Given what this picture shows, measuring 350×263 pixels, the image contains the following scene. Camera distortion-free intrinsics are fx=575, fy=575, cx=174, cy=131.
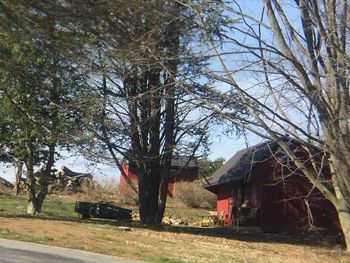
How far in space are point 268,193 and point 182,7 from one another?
16.5m

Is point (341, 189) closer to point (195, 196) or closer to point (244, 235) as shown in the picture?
point (244, 235)

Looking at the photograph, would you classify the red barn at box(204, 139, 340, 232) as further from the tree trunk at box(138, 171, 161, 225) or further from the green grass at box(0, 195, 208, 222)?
the green grass at box(0, 195, 208, 222)

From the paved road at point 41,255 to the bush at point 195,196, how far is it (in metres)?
28.8

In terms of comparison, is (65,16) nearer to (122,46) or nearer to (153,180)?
(122,46)

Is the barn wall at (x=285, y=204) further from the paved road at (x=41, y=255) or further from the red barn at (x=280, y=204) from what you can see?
the paved road at (x=41, y=255)

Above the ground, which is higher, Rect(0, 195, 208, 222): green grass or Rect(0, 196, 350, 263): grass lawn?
Rect(0, 195, 208, 222): green grass

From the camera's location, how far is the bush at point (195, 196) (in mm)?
42594

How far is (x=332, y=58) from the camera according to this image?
49.9 ft

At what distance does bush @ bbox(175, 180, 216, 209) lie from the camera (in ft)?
140

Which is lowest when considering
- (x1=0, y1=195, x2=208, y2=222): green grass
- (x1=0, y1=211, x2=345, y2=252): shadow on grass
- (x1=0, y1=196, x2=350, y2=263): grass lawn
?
(x1=0, y1=196, x2=350, y2=263): grass lawn

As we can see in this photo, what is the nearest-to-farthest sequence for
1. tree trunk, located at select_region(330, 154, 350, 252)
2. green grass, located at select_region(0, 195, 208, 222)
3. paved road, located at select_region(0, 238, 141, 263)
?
paved road, located at select_region(0, 238, 141, 263), tree trunk, located at select_region(330, 154, 350, 252), green grass, located at select_region(0, 195, 208, 222)

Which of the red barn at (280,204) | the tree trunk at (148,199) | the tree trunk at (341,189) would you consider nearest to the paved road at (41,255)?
the tree trunk at (341,189)

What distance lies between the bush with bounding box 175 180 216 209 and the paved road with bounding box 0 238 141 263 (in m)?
28.8

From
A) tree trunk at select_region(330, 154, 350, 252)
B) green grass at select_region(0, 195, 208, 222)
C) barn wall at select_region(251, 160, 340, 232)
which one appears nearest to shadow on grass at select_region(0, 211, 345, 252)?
barn wall at select_region(251, 160, 340, 232)
